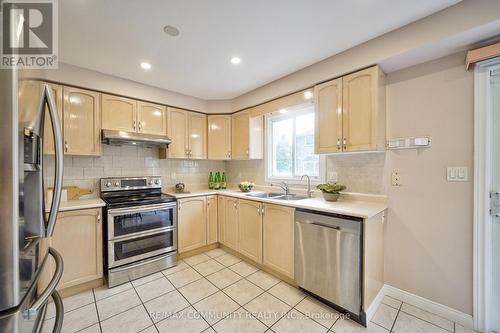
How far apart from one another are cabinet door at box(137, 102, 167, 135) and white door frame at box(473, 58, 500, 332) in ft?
11.1

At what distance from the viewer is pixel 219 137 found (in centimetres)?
352

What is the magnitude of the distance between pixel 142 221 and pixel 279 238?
1.63 metres

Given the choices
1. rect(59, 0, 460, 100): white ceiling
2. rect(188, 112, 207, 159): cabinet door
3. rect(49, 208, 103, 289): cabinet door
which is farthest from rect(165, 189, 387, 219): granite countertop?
rect(49, 208, 103, 289): cabinet door

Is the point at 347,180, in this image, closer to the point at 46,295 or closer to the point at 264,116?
the point at 264,116

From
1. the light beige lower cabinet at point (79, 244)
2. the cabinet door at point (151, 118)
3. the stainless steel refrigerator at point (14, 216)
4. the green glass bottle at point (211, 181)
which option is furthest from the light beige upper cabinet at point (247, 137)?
the stainless steel refrigerator at point (14, 216)

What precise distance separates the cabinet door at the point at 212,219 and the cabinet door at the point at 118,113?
4.79 ft

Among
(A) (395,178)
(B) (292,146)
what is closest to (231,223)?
(B) (292,146)

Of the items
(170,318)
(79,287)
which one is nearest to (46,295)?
(170,318)

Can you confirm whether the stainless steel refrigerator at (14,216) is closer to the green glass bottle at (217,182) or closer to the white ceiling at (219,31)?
the white ceiling at (219,31)

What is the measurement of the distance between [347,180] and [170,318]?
7.25 feet

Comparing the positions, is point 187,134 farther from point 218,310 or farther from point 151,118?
Result: point 218,310

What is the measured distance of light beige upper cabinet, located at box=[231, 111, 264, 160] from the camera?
3.25 meters

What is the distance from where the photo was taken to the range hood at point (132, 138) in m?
2.47

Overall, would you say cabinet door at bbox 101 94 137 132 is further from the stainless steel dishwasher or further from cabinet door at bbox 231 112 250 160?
the stainless steel dishwasher
